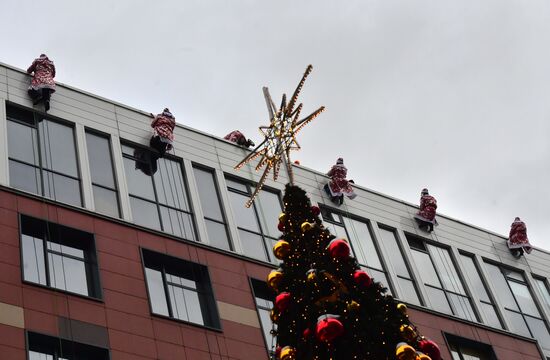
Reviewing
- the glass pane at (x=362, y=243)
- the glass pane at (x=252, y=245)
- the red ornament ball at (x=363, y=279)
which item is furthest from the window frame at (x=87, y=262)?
the glass pane at (x=362, y=243)

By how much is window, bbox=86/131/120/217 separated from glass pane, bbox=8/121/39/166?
2293 mm

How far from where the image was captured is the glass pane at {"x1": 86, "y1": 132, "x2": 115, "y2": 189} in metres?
39.1

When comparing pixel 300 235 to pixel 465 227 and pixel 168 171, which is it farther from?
pixel 465 227

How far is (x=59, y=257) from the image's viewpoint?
114ft

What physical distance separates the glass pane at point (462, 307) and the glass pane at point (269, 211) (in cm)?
951

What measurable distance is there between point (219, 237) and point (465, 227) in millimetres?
16952

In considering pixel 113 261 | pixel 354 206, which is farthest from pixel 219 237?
pixel 354 206

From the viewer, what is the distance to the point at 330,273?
23.9m

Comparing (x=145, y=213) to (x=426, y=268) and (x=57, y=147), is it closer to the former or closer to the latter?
(x=57, y=147)

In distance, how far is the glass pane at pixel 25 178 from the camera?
36.0 meters

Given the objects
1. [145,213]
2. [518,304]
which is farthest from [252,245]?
[518,304]

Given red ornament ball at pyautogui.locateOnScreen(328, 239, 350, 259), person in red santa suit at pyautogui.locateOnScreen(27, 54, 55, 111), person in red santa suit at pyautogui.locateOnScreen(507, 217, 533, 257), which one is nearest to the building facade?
person in red santa suit at pyautogui.locateOnScreen(27, 54, 55, 111)

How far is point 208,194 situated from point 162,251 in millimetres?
5730

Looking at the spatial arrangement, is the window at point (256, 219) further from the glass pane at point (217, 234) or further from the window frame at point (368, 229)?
the window frame at point (368, 229)
